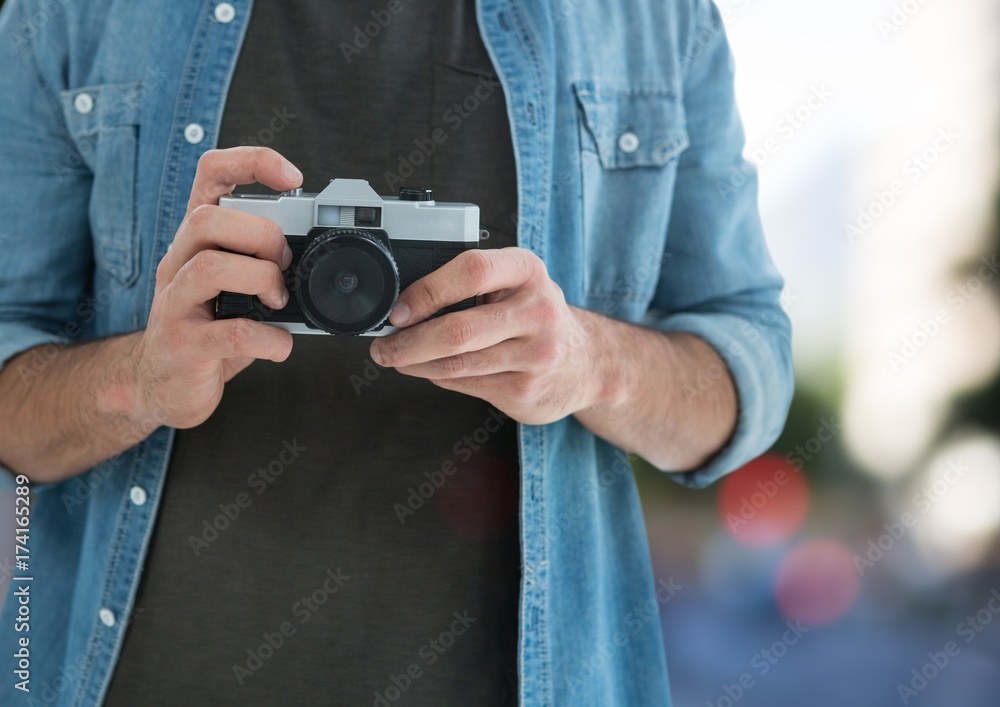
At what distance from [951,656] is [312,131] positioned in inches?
130

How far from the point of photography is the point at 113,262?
104 cm

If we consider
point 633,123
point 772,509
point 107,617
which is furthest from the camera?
point 772,509

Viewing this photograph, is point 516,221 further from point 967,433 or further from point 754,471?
point 967,433

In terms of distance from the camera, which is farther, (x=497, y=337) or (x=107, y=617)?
(x=107, y=617)

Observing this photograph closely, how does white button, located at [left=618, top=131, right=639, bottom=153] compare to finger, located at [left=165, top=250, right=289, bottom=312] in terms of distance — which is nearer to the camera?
finger, located at [left=165, top=250, right=289, bottom=312]

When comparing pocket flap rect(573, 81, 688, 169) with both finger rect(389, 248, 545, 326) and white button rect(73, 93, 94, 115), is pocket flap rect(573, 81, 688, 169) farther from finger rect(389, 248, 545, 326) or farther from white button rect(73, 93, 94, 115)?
white button rect(73, 93, 94, 115)

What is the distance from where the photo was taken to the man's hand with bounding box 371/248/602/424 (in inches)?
29.6

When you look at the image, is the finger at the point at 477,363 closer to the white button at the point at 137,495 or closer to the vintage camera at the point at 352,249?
the vintage camera at the point at 352,249

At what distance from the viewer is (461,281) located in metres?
0.74

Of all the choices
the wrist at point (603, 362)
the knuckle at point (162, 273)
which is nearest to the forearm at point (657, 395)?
the wrist at point (603, 362)

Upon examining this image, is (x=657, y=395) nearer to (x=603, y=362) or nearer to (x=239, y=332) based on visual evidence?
(x=603, y=362)

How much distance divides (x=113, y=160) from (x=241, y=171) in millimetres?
333
